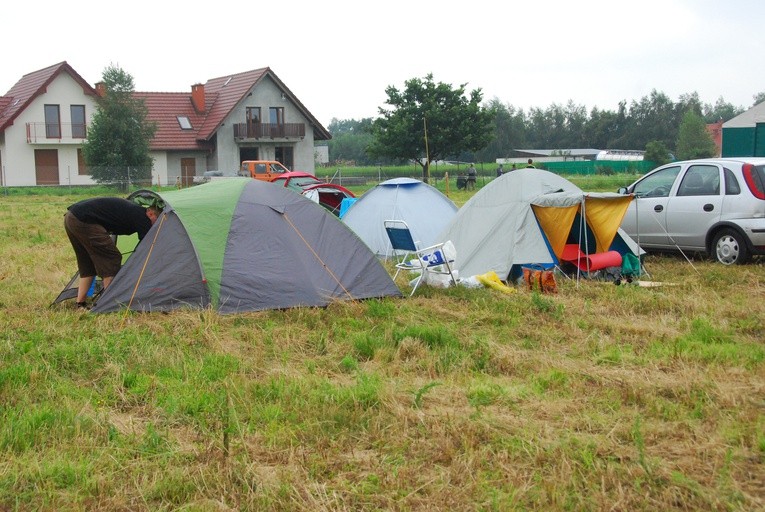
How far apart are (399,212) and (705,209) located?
4658 mm

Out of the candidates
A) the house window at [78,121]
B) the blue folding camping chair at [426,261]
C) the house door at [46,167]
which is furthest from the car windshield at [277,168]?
the blue folding camping chair at [426,261]

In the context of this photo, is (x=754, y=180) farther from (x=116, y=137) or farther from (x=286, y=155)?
(x=286, y=155)

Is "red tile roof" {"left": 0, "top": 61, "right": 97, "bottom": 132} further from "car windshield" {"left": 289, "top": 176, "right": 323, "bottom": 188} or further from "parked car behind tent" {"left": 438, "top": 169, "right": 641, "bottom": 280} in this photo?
"parked car behind tent" {"left": 438, "top": 169, "right": 641, "bottom": 280}

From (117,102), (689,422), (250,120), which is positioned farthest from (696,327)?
(250,120)

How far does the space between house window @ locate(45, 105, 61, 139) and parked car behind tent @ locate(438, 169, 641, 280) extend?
4051cm

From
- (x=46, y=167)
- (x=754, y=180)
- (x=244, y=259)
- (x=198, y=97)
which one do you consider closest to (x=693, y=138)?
(x=198, y=97)

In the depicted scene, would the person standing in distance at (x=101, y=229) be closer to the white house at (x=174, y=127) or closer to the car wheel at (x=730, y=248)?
the car wheel at (x=730, y=248)

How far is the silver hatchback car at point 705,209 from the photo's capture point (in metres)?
10.8

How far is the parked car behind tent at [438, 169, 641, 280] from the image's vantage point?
33.6 feet

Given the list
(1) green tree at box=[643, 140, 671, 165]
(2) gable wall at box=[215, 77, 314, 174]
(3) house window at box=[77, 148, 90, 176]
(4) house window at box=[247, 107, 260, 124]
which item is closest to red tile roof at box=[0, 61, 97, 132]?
(3) house window at box=[77, 148, 90, 176]

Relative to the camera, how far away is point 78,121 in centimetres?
4675

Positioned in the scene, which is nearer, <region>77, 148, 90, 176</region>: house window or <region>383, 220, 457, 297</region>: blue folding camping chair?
<region>383, 220, 457, 297</region>: blue folding camping chair

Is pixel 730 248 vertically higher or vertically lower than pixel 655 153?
lower

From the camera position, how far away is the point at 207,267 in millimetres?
8297
